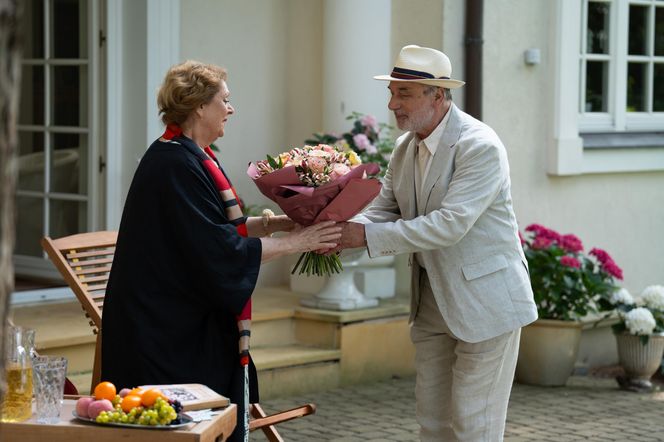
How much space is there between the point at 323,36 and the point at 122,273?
4.53 m

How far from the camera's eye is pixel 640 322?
24.4ft

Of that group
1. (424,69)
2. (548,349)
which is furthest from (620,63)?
(424,69)

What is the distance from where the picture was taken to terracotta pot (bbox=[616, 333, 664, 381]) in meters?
7.44

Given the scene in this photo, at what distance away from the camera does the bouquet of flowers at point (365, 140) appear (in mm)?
7180

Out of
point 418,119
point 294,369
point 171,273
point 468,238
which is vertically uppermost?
point 418,119

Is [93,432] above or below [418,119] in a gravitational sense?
below

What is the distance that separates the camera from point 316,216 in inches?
166

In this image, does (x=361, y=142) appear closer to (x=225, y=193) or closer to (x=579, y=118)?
(x=579, y=118)

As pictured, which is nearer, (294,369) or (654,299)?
(294,369)

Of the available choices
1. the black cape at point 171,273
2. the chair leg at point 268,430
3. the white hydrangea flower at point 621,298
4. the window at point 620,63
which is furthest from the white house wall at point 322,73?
the black cape at point 171,273

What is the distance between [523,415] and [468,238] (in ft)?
8.69

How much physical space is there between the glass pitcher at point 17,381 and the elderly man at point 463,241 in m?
1.50

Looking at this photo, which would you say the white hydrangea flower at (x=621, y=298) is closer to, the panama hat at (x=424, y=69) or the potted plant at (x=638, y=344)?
the potted plant at (x=638, y=344)

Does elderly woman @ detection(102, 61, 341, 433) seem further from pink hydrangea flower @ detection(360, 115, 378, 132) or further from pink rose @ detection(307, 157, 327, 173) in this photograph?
pink hydrangea flower @ detection(360, 115, 378, 132)
